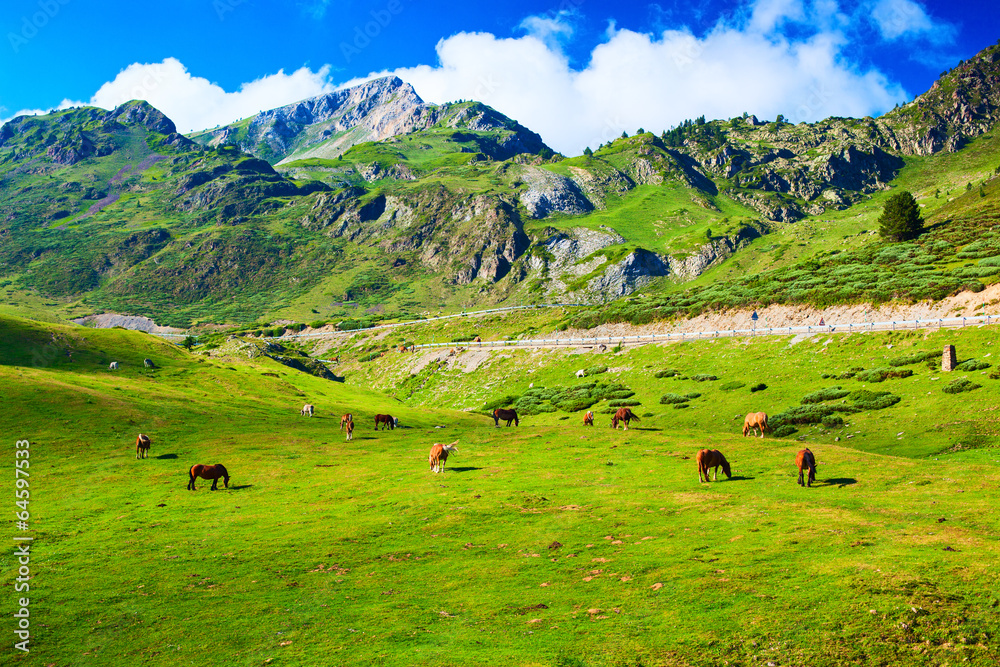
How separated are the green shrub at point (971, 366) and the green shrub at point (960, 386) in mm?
3777

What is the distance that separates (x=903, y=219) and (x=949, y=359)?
91.2 metres

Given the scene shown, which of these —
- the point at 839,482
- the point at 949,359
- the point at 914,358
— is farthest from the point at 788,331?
the point at 839,482

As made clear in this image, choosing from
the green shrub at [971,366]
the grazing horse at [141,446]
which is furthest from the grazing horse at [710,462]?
the grazing horse at [141,446]

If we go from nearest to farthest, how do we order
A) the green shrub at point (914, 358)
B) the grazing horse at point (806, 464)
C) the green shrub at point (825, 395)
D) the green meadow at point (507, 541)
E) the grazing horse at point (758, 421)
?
the green meadow at point (507, 541) → the grazing horse at point (806, 464) → the grazing horse at point (758, 421) → the green shrub at point (825, 395) → the green shrub at point (914, 358)

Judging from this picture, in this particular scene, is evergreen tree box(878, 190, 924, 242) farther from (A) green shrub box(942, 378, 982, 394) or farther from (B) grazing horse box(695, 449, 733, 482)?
(B) grazing horse box(695, 449, 733, 482)

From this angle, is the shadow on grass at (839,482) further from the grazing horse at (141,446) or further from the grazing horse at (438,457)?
the grazing horse at (141,446)

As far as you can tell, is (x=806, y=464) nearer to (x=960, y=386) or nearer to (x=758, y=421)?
(x=758, y=421)

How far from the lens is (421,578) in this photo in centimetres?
2023

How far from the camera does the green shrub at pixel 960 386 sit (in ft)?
151

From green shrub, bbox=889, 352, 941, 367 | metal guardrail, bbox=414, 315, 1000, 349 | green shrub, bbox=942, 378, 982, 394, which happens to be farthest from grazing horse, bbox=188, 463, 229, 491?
metal guardrail, bbox=414, 315, 1000, 349

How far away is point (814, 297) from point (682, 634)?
88.3 m

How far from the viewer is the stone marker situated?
52156 mm

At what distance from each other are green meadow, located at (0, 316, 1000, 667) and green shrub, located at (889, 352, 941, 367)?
2566 millimetres

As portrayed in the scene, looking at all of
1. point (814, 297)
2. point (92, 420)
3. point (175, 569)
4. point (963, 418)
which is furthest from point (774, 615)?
point (814, 297)
